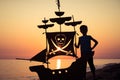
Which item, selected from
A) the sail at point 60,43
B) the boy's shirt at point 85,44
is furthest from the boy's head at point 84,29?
the sail at point 60,43

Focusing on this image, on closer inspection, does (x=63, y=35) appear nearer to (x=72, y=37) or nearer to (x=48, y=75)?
(x=72, y=37)

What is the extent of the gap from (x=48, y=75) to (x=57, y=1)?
948 centimetres

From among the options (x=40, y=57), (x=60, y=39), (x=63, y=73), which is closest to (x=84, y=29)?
(x=63, y=73)

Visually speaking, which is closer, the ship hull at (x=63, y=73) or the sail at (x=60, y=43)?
the ship hull at (x=63, y=73)

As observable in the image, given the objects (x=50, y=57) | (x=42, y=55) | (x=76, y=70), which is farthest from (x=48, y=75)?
(x=50, y=57)

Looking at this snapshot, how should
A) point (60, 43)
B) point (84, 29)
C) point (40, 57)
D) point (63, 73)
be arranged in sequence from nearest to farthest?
point (84, 29), point (63, 73), point (40, 57), point (60, 43)

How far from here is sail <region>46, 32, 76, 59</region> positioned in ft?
75.8

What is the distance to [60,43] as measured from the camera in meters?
23.6

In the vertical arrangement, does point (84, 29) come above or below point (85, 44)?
above

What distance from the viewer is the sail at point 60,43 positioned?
23.1 metres

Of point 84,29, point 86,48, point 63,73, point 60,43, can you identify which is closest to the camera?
point 84,29

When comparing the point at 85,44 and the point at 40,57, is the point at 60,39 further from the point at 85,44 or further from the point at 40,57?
the point at 85,44

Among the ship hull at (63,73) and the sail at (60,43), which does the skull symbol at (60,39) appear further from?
the ship hull at (63,73)

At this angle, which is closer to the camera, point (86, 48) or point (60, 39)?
point (86, 48)
